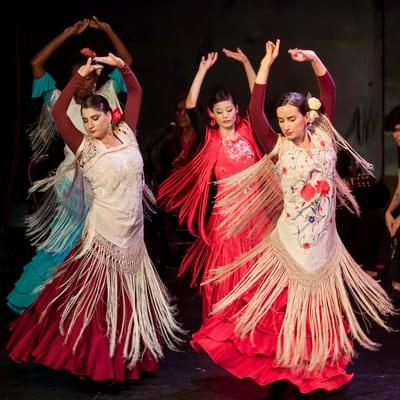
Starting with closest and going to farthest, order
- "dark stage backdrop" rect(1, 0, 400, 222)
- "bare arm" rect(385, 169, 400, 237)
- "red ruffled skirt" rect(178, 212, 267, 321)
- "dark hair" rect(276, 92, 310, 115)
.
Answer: "dark hair" rect(276, 92, 310, 115)
"red ruffled skirt" rect(178, 212, 267, 321)
"bare arm" rect(385, 169, 400, 237)
"dark stage backdrop" rect(1, 0, 400, 222)

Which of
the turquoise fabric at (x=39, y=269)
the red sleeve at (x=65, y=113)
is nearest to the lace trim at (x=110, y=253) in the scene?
the red sleeve at (x=65, y=113)

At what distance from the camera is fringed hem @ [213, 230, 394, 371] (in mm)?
3328

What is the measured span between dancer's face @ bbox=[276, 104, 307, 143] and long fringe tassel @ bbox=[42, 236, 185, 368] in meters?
0.87

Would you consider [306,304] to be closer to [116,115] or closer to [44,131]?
[116,115]

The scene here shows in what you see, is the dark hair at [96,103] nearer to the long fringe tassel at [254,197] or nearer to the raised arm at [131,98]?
the raised arm at [131,98]

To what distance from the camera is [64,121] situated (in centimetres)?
358

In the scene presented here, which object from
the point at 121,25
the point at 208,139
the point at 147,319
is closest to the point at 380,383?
the point at 147,319

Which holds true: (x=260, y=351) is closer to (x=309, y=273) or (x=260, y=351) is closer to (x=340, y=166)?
(x=309, y=273)

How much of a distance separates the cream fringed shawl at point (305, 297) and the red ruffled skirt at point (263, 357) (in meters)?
0.03

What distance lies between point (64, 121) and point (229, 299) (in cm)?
101

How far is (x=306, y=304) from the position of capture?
3.37m

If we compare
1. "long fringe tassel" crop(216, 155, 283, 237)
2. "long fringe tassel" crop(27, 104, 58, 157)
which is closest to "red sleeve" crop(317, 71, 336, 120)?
"long fringe tassel" crop(216, 155, 283, 237)

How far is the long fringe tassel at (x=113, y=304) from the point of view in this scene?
11.7 feet

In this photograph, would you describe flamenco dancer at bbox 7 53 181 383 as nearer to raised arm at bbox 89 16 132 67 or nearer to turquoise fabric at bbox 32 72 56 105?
raised arm at bbox 89 16 132 67
